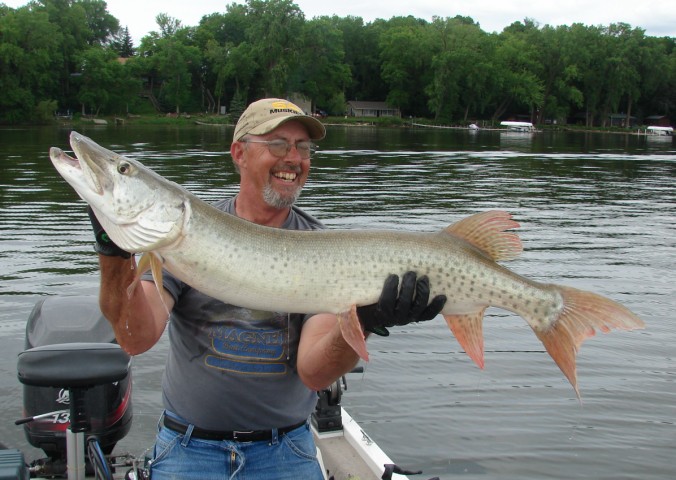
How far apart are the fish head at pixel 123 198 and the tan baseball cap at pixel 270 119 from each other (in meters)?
0.81

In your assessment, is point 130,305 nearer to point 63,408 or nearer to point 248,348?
point 248,348

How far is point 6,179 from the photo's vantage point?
2209 cm

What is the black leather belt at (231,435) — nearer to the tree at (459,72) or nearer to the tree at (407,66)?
the tree at (459,72)

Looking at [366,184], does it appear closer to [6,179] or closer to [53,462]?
[6,179]

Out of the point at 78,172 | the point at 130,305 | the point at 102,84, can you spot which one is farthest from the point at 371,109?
the point at 78,172

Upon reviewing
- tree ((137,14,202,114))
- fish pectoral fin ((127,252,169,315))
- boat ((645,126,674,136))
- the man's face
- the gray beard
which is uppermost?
tree ((137,14,202,114))

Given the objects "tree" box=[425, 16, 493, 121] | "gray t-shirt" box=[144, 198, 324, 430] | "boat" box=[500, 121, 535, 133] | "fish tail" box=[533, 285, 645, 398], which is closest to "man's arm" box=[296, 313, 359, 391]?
"gray t-shirt" box=[144, 198, 324, 430]

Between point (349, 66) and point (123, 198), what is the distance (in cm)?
10332

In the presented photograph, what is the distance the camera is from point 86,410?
390 cm

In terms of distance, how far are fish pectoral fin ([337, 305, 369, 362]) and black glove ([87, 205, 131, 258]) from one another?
949 mm

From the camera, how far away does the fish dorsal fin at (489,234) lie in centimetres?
Answer: 316

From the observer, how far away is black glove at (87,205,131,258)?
2803 millimetres

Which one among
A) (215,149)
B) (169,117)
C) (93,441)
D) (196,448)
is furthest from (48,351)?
(169,117)

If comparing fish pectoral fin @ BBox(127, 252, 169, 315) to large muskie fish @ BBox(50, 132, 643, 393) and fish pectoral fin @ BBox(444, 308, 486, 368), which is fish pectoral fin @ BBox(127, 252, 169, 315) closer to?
large muskie fish @ BBox(50, 132, 643, 393)
